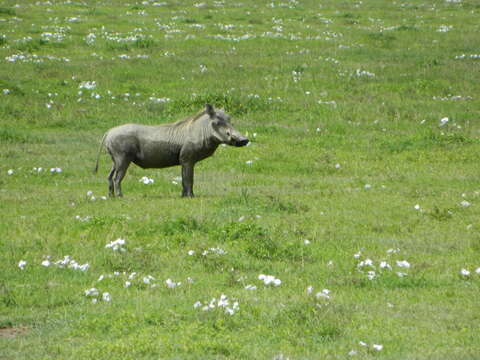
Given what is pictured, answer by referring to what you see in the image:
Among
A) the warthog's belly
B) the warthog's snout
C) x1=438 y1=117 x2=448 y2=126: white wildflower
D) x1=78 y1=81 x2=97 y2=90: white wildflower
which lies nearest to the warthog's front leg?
the warthog's belly

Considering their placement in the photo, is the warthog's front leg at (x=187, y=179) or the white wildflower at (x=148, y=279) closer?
the white wildflower at (x=148, y=279)

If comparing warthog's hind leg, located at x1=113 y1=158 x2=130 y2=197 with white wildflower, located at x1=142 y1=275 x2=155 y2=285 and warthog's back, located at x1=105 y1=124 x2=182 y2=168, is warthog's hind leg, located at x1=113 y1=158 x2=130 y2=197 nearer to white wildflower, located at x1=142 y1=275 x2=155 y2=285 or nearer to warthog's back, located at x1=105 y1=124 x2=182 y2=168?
warthog's back, located at x1=105 y1=124 x2=182 y2=168

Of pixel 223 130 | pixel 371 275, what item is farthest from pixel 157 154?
pixel 371 275

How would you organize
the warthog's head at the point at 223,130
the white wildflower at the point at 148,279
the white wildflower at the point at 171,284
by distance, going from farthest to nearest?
1. the warthog's head at the point at 223,130
2. the white wildflower at the point at 148,279
3. the white wildflower at the point at 171,284

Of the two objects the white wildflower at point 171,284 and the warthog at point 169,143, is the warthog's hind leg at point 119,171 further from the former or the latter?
the white wildflower at point 171,284

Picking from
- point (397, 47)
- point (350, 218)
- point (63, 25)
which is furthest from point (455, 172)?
point (63, 25)

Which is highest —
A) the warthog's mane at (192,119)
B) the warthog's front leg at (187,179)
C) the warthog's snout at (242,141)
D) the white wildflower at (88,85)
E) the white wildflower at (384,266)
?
the warthog's mane at (192,119)

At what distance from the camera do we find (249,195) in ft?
Result: 51.0

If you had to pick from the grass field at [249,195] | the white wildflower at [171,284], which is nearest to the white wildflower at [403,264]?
the grass field at [249,195]

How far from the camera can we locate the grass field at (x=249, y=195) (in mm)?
9031

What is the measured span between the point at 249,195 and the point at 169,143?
1.82m

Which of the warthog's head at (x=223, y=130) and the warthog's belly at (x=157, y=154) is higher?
the warthog's head at (x=223, y=130)

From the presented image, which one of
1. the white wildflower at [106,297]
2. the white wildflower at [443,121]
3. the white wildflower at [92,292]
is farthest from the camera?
the white wildflower at [443,121]

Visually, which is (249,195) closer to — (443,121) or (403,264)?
(403,264)
